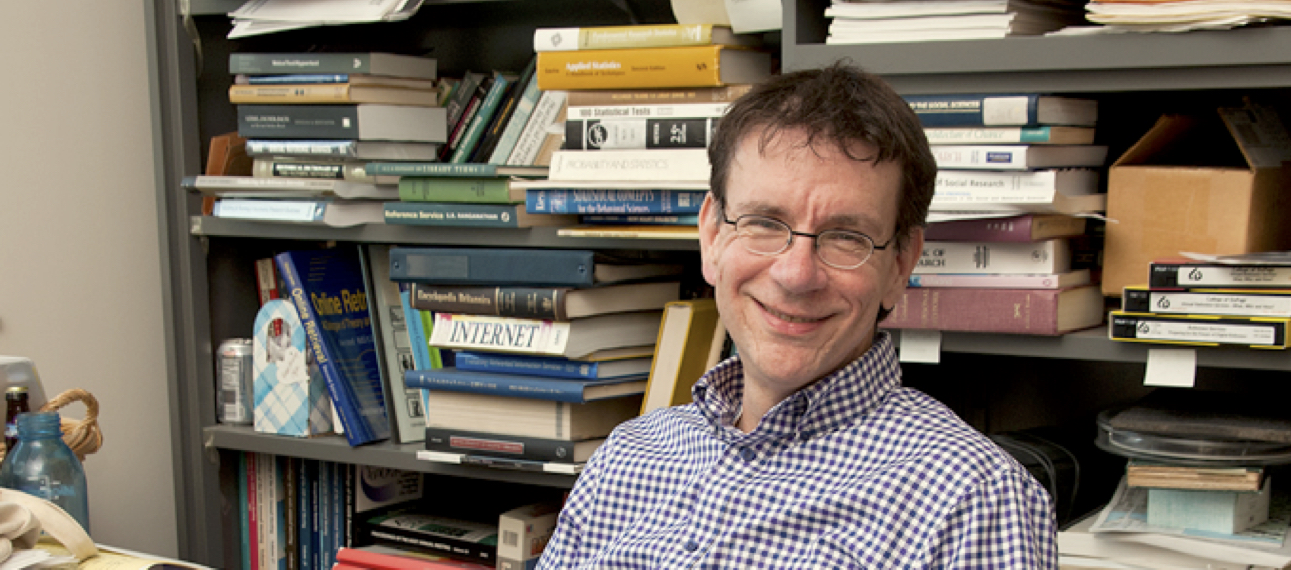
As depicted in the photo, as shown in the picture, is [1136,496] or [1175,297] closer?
[1175,297]

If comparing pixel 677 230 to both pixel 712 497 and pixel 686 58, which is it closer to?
pixel 686 58

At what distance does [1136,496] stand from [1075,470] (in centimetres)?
A: 9

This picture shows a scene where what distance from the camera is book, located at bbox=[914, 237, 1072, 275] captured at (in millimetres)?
1421

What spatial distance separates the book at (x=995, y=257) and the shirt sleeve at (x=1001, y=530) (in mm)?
500

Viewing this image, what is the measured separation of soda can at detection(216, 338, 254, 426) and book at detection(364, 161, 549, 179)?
18.9 inches

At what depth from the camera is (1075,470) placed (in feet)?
5.16

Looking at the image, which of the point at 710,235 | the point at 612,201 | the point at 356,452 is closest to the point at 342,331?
the point at 356,452

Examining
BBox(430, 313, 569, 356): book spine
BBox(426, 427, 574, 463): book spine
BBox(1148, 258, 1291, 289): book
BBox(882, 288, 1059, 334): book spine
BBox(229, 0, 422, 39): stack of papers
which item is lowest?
BBox(426, 427, 574, 463): book spine

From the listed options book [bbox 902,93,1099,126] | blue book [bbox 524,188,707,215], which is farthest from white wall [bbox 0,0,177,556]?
book [bbox 902,93,1099,126]

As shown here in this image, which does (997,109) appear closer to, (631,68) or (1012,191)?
(1012,191)

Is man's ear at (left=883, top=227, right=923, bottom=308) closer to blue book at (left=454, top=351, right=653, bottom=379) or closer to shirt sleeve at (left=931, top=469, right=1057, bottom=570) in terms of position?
shirt sleeve at (left=931, top=469, right=1057, bottom=570)

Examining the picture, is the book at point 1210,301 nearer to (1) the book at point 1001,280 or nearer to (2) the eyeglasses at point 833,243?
(1) the book at point 1001,280

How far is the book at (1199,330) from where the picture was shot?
1.28 meters

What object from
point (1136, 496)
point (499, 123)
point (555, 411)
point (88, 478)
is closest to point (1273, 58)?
point (1136, 496)
